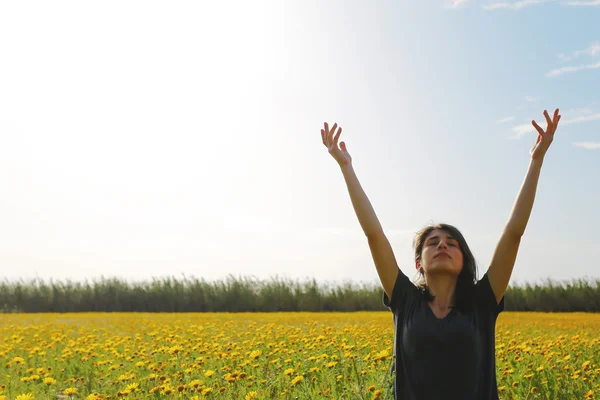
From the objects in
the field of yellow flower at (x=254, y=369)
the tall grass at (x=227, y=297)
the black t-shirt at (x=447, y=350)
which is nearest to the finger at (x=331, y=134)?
the black t-shirt at (x=447, y=350)

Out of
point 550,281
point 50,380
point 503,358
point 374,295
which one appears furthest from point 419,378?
point 550,281

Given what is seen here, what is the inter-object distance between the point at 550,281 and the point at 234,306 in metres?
10.3

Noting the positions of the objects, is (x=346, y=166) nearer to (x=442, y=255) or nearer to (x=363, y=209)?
(x=363, y=209)

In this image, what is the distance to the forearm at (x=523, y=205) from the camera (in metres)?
3.23

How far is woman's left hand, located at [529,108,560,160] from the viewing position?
342 cm

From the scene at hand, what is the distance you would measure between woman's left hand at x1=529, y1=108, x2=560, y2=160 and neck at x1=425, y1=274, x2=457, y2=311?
81cm

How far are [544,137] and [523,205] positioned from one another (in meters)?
0.46

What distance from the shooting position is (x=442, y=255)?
321cm

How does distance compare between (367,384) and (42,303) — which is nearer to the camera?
(367,384)

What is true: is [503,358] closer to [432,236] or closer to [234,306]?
[432,236]

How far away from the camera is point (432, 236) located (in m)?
3.34

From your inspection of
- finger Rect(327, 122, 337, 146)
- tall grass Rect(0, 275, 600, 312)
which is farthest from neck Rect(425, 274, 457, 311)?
tall grass Rect(0, 275, 600, 312)


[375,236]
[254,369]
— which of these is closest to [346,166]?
[375,236]

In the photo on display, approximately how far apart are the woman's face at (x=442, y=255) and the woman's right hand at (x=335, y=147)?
0.63 metres
